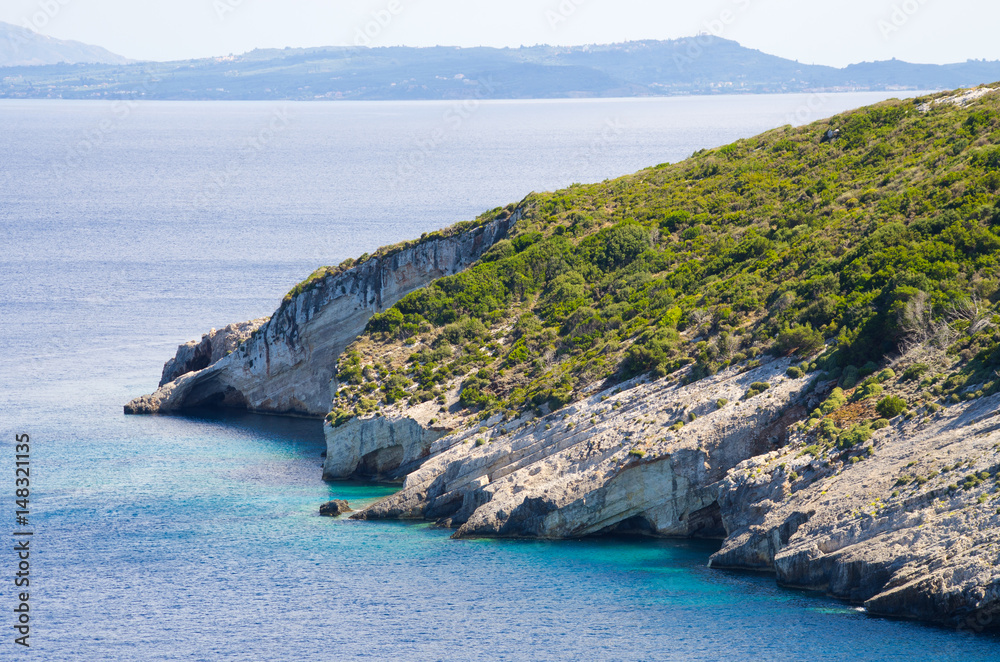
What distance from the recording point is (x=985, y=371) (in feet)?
153

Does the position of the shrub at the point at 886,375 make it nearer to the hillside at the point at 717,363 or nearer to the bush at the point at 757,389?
the hillside at the point at 717,363

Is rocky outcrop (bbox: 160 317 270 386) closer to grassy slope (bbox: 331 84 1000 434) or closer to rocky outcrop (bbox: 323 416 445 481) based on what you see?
grassy slope (bbox: 331 84 1000 434)

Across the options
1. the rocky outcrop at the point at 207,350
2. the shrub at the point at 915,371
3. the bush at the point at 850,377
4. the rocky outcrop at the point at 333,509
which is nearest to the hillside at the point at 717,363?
the shrub at the point at 915,371

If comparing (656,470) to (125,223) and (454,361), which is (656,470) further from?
(125,223)

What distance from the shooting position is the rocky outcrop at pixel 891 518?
39125 millimetres

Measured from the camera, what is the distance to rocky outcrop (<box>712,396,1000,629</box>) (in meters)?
39.1

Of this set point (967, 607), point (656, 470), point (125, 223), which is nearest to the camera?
point (967, 607)

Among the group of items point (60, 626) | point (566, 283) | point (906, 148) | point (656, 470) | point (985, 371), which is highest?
point (906, 148)

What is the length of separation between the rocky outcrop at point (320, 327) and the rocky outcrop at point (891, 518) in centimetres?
3859

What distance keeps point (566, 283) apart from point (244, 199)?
132m

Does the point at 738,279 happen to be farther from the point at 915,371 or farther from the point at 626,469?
the point at 626,469

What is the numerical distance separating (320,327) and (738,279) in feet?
109

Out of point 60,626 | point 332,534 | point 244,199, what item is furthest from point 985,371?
point 244,199

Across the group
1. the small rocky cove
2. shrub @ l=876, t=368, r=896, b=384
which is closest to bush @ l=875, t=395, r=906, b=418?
the small rocky cove
